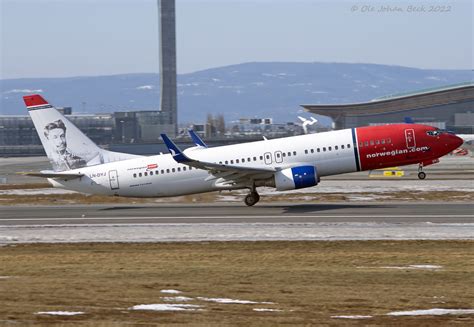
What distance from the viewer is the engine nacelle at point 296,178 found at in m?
46.9

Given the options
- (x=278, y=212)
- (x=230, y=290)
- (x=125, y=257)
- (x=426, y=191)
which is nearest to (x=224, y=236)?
(x=125, y=257)

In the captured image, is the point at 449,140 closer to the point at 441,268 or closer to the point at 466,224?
the point at 466,224

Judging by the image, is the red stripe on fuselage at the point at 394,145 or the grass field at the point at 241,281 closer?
the grass field at the point at 241,281

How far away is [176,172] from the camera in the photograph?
49406 mm

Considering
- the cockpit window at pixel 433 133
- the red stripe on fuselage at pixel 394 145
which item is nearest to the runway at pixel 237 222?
the red stripe on fuselage at pixel 394 145

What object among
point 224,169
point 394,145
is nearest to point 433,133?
point 394,145

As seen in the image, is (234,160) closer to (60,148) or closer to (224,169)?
(224,169)

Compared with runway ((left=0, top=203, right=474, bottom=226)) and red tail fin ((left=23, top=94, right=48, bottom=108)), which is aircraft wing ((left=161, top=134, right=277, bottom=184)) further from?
red tail fin ((left=23, top=94, right=48, bottom=108))

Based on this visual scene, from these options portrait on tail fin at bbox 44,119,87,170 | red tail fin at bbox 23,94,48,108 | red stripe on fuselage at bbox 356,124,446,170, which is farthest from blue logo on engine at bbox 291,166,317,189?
red tail fin at bbox 23,94,48,108

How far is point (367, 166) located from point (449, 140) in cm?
531

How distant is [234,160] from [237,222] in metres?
7.84

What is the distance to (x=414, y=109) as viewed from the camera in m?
190

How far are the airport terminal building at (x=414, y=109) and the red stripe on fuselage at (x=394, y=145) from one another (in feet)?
456

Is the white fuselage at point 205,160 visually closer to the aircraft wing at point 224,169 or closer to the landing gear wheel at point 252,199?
the aircraft wing at point 224,169
